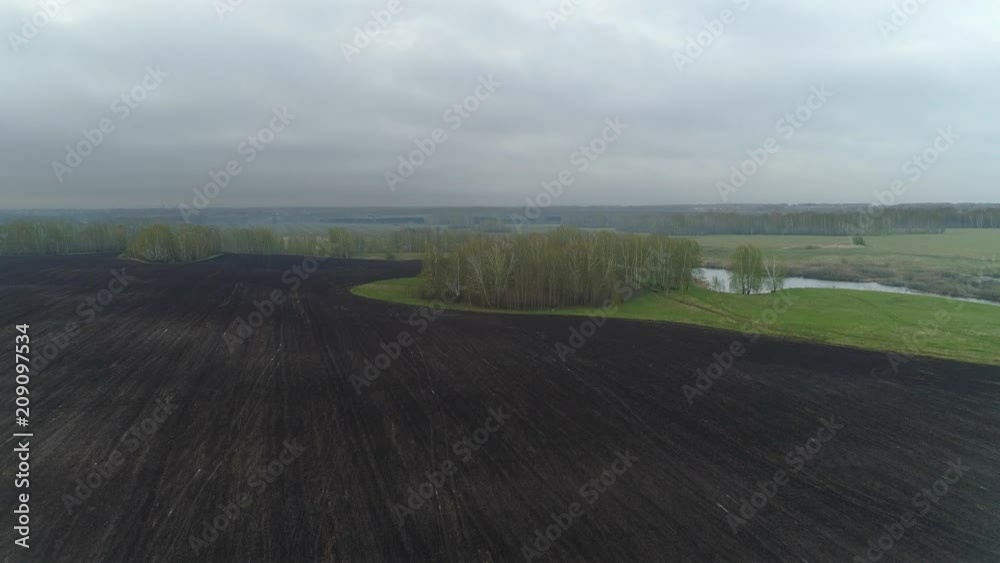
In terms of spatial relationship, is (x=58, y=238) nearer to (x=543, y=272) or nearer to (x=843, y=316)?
(x=543, y=272)

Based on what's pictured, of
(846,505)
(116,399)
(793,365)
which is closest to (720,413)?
(846,505)

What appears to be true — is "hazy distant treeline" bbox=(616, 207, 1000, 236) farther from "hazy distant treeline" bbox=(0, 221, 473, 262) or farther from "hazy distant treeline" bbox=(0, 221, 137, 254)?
"hazy distant treeline" bbox=(0, 221, 137, 254)

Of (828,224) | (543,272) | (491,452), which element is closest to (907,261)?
(543,272)

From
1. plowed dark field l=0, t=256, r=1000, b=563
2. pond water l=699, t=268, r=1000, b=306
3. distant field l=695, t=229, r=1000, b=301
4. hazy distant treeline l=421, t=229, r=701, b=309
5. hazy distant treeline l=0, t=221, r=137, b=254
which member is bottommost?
pond water l=699, t=268, r=1000, b=306

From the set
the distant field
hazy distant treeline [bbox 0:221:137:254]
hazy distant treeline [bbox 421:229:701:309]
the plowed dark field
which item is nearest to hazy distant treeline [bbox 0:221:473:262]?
hazy distant treeline [bbox 0:221:137:254]

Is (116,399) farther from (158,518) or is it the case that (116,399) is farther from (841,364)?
(841,364)

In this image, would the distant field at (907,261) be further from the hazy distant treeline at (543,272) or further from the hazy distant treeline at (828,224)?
the hazy distant treeline at (543,272)

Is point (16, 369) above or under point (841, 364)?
above
